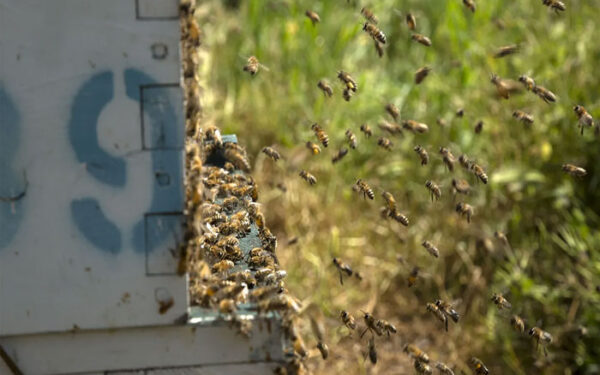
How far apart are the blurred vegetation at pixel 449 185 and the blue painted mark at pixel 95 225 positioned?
10.8ft

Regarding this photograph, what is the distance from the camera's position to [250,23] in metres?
7.55

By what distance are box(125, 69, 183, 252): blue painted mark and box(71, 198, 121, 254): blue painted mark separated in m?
0.06

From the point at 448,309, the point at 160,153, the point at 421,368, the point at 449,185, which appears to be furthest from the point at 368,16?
the point at 160,153

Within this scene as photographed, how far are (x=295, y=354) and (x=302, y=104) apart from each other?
4571 millimetres

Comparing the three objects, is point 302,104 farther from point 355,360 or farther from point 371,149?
point 355,360

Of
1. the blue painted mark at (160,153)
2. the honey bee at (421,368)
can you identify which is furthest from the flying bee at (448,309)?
the blue painted mark at (160,153)

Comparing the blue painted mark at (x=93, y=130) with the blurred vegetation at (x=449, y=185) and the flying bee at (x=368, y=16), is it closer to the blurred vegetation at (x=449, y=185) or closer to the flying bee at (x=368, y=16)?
the flying bee at (x=368, y=16)

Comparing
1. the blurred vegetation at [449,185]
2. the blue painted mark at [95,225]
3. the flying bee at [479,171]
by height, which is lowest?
the blurred vegetation at [449,185]

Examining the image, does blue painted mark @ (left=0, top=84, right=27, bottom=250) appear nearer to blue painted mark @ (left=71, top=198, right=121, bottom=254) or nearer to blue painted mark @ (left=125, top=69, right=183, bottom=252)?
blue painted mark @ (left=71, top=198, right=121, bottom=254)

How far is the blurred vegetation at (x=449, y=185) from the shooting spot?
544 cm

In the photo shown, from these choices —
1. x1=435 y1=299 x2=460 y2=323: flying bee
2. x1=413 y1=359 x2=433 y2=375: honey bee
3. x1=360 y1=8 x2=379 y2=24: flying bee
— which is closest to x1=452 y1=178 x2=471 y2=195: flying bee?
x1=360 y1=8 x2=379 y2=24: flying bee

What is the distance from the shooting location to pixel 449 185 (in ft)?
19.6

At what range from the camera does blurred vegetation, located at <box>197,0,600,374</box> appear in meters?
5.44

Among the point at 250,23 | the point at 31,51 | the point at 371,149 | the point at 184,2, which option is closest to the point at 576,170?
the point at 371,149
